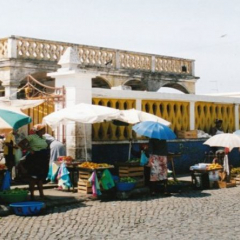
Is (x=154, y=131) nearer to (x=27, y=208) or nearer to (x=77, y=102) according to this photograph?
(x=77, y=102)

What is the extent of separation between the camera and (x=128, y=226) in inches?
339

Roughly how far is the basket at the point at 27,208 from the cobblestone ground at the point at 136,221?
136 mm

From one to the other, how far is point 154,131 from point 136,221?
11.4 ft

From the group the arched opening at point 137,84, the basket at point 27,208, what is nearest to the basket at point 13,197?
the basket at point 27,208

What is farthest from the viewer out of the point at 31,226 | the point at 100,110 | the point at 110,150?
the point at 110,150

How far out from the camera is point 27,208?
31.2 ft

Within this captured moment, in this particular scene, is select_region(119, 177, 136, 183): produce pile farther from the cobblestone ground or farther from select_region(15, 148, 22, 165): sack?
select_region(15, 148, 22, 165): sack

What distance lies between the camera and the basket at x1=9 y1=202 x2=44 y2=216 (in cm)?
950

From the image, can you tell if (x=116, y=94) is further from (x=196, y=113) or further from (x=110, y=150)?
(x=196, y=113)

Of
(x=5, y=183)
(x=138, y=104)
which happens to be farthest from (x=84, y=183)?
(x=138, y=104)

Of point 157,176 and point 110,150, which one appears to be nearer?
point 157,176

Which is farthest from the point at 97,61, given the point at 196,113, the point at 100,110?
the point at 100,110

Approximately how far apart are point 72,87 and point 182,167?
5.23 m

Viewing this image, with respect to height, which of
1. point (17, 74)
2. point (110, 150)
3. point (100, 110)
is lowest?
point (110, 150)
